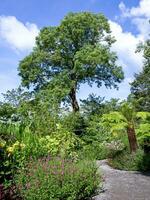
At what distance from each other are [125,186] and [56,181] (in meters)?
2.25

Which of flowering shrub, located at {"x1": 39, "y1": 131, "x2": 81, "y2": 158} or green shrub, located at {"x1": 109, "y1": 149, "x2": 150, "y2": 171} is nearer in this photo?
flowering shrub, located at {"x1": 39, "y1": 131, "x2": 81, "y2": 158}

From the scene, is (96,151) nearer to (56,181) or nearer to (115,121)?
(115,121)

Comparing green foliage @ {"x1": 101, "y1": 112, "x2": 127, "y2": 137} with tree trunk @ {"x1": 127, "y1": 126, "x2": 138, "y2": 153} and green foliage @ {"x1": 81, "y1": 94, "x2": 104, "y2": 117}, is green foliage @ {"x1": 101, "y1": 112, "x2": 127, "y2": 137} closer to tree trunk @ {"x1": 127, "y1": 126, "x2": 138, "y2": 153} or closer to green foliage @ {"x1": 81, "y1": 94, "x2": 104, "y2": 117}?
tree trunk @ {"x1": 127, "y1": 126, "x2": 138, "y2": 153}

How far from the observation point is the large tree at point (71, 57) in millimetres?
33312

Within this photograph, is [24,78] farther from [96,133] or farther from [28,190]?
[28,190]

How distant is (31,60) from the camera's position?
113ft

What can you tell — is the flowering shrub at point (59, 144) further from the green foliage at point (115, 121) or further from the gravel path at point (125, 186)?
the gravel path at point (125, 186)

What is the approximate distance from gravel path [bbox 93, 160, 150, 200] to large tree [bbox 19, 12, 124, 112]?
21.6 meters

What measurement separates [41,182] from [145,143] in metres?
6.07

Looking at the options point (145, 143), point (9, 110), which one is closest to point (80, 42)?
point (9, 110)

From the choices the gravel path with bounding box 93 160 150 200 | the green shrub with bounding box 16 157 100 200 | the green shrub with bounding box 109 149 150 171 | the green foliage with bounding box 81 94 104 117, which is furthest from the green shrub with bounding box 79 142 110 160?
the green foliage with bounding box 81 94 104 117

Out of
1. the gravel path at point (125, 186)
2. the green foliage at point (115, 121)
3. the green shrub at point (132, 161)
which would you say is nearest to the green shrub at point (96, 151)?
the green foliage at point (115, 121)

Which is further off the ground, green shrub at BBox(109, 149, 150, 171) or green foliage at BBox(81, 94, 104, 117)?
green foliage at BBox(81, 94, 104, 117)

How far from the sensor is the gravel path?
9349 mm
